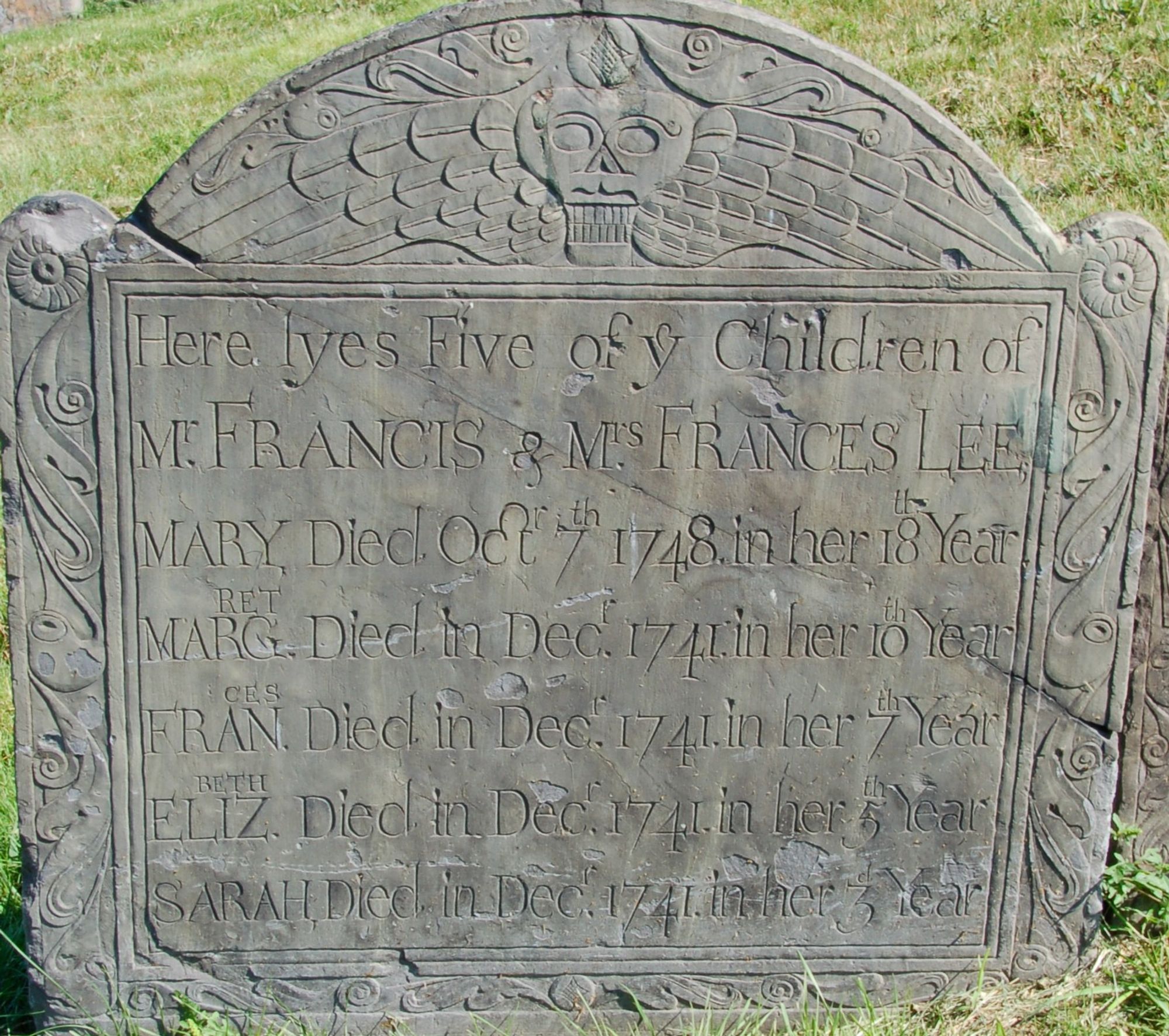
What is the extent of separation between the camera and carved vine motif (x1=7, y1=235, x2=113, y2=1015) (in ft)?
9.97

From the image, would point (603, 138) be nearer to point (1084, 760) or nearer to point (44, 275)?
point (44, 275)

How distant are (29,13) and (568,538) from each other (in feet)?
47.0

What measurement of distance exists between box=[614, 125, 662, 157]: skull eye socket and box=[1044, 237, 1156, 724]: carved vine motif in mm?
1140

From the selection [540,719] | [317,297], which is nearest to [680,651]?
[540,719]

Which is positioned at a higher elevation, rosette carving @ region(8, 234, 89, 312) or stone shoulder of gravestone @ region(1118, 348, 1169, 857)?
rosette carving @ region(8, 234, 89, 312)

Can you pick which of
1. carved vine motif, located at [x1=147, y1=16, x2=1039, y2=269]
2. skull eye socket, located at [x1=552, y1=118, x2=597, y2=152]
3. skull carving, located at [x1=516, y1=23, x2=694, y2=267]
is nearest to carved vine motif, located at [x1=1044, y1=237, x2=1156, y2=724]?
carved vine motif, located at [x1=147, y1=16, x2=1039, y2=269]

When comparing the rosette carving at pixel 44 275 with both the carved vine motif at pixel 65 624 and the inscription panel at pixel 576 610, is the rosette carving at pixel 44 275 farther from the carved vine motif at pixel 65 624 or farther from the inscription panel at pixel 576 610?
the inscription panel at pixel 576 610

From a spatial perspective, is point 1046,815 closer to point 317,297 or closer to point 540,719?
point 540,719

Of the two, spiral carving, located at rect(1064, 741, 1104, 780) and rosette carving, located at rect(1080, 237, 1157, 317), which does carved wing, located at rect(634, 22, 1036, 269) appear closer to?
rosette carving, located at rect(1080, 237, 1157, 317)

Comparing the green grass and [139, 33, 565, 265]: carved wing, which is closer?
[139, 33, 565, 265]: carved wing

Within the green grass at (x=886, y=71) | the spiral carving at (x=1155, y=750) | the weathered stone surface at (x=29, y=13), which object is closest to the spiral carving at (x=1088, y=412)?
the spiral carving at (x=1155, y=750)

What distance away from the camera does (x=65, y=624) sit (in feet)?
10.5

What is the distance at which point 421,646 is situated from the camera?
328 centimetres

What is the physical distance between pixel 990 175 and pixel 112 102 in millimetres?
9115
